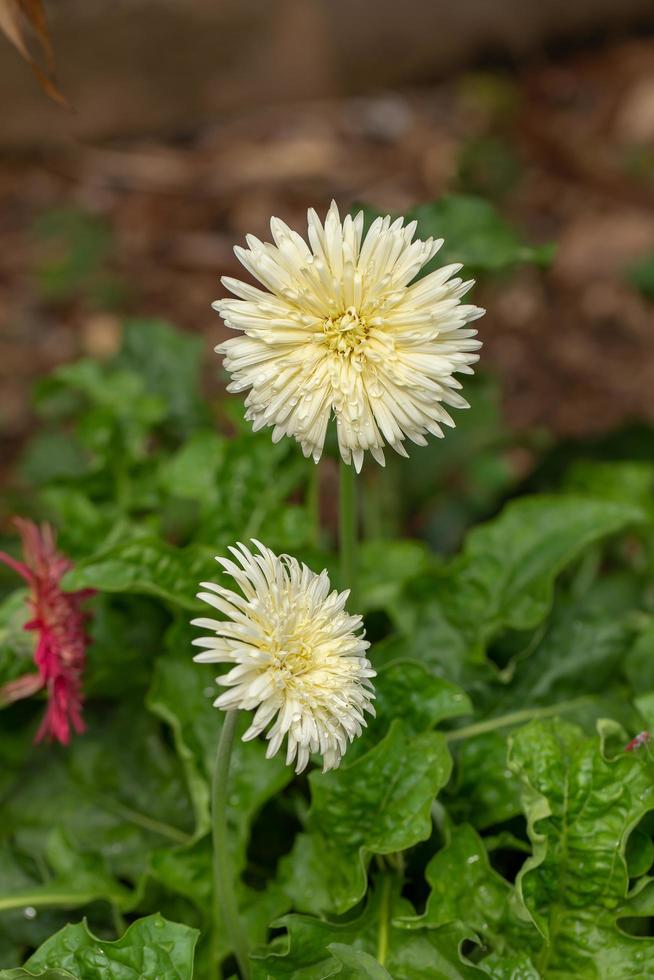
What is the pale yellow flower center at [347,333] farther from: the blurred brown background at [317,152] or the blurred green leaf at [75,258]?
the blurred green leaf at [75,258]

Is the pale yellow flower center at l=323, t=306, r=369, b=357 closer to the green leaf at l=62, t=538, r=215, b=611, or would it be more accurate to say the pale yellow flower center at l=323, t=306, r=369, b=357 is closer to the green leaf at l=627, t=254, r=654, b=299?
the green leaf at l=62, t=538, r=215, b=611

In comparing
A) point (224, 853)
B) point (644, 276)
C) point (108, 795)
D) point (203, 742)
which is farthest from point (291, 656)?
point (644, 276)

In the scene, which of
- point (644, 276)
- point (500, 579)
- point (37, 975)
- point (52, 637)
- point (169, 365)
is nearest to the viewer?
point (37, 975)

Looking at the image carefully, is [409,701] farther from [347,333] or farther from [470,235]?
[470,235]

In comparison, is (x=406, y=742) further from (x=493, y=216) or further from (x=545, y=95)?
(x=545, y=95)

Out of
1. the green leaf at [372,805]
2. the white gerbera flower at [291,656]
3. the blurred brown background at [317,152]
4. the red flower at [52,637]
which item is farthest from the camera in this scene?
the blurred brown background at [317,152]

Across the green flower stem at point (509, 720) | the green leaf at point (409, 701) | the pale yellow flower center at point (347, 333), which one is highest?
the pale yellow flower center at point (347, 333)

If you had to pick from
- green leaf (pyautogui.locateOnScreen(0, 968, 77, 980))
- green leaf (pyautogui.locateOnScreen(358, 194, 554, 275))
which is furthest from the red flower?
green leaf (pyautogui.locateOnScreen(358, 194, 554, 275))

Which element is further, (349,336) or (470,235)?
(470,235)

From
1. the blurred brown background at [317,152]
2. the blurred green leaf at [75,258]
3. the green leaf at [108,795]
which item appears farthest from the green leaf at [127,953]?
the blurred green leaf at [75,258]
